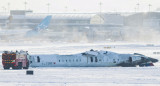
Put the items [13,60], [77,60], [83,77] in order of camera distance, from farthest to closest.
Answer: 1. [77,60]
2. [13,60]
3. [83,77]

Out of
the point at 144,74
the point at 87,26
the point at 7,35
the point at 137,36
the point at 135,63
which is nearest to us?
the point at 144,74

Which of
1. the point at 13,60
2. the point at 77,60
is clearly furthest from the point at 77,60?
the point at 13,60

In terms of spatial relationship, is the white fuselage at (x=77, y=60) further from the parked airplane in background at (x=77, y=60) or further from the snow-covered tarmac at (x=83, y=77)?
the snow-covered tarmac at (x=83, y=77)

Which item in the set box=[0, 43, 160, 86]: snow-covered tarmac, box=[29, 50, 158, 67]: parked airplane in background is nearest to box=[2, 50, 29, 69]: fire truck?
box=[29, 50, 158, 67]: parked airplane in background

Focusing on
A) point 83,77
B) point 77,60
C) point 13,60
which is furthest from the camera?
point 77,60

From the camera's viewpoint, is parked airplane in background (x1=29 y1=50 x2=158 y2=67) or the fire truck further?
→ parked airplane in background (x1=29 y1=50 x2=158 y2=67)

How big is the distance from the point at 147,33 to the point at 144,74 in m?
120

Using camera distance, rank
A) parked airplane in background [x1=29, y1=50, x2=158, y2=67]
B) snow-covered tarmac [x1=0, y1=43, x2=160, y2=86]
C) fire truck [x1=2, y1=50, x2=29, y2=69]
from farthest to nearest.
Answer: parked airplane in background [x1=29, y1=50, x2=158, y2=67] < fire truck [x1=2, y1=50, x2=29, y2=69] < snow-covered tarmac [x1=0, y1=43, x2=160, y2=86]

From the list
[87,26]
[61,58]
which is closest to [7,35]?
[87,26]

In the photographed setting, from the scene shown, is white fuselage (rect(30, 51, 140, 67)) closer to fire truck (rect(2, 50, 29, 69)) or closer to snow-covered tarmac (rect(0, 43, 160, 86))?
fire truck (rect(2, 50, 29, 69))

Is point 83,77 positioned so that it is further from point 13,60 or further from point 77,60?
point 77,60

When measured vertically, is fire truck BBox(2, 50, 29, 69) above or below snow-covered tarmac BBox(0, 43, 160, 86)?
above

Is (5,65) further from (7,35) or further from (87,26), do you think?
(87,26)

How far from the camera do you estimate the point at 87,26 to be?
198 m
